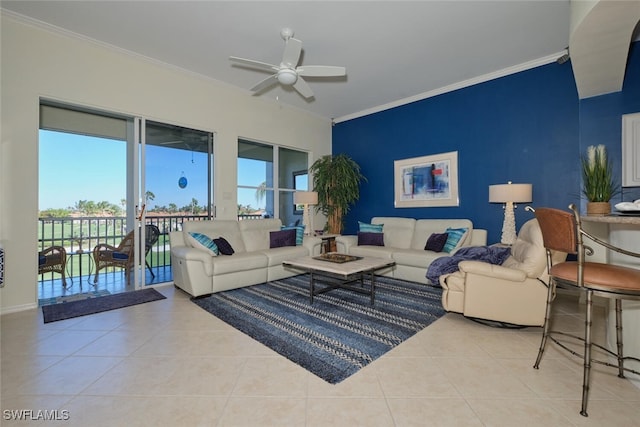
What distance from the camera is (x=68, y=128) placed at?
461 cm

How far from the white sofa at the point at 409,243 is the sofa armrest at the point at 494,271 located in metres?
1.26

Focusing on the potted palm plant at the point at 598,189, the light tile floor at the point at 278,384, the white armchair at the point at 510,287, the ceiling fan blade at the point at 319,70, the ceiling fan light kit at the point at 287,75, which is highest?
the ceiling fan blade at the point at 319,70

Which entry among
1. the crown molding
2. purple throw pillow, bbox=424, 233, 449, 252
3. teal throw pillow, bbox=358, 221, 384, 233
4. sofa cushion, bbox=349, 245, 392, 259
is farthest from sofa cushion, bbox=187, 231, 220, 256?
the crown molding

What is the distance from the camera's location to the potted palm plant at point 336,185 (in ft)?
18.7

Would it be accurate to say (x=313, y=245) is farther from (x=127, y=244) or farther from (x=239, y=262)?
(x=127, y=244)

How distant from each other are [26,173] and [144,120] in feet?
4.71

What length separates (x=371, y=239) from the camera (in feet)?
15.8

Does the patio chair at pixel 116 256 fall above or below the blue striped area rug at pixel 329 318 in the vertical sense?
above

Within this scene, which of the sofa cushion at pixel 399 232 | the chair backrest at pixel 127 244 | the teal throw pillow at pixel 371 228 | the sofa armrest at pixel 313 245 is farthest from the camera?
the teal throw pillow at pixel 371 228

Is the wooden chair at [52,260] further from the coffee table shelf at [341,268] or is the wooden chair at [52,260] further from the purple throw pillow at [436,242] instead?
the purple throw pillow at [436,242]

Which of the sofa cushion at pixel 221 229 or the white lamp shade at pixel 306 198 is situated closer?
the sofa cushion at pixel 221 229

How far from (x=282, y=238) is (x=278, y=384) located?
2929 millimetres

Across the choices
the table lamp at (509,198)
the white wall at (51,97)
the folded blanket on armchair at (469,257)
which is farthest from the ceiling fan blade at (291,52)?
the table lamp at (509,198)

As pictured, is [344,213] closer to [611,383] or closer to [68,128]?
[611,383]
